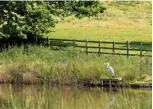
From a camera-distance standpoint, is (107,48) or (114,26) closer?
(107,48)

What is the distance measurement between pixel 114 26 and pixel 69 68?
32736 millimetres

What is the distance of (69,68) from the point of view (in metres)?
26.4

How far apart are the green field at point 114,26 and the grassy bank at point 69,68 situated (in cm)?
1647

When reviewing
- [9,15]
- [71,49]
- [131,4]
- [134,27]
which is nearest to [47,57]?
[71,49]

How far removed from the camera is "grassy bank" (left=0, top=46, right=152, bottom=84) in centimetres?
2595

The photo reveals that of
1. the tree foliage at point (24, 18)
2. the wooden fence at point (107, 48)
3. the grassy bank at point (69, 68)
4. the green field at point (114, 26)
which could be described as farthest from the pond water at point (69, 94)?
the green field at point (114, 26)

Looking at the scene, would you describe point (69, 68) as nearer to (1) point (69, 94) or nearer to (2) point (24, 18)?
(1) point (69, 94)

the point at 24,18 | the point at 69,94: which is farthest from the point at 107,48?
the point at 69,94

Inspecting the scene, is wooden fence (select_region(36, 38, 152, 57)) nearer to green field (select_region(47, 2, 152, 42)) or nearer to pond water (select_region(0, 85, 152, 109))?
pond water (select_region(0, 85, 152, 109))

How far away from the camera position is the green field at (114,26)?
157 ft

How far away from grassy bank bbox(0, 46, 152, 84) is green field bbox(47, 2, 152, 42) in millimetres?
16473

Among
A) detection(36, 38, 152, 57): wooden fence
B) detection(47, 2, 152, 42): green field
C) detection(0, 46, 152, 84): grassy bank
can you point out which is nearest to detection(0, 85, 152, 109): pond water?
detection(0, 46, 152, 84): grassy bank

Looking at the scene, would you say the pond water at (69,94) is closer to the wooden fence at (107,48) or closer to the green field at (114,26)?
the wooden fence at (107,48)

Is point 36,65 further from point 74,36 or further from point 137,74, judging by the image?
point 74,36
